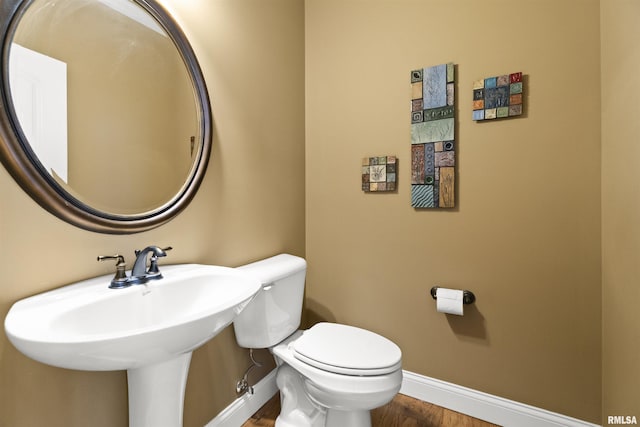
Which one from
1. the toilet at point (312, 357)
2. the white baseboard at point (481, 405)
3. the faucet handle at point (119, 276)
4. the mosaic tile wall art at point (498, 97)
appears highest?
the mosaic tile wall art at point (498, 97)

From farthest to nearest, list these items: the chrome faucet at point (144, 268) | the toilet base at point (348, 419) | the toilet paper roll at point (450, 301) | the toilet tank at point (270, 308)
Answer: the toilet paper roll at point (450, 301), the toilet tank at point (270, 308), the toilet base at point (348, 419), the chrome faucet at point (144, 268)

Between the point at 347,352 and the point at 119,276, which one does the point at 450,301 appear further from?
the point at 119,276

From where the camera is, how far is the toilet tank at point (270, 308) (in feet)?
4.41

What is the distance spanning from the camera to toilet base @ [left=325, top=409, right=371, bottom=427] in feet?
4.07

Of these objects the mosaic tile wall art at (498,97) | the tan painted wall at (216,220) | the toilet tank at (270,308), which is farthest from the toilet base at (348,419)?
the mosaic tile wall art at (498,97)

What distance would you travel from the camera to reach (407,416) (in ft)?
5.06

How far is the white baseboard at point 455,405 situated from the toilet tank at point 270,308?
1.17 feet

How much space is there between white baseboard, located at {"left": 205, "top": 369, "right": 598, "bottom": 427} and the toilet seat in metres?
0.46

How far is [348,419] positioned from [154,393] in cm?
78

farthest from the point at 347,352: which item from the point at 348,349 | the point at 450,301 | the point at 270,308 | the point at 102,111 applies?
the point at 102,111

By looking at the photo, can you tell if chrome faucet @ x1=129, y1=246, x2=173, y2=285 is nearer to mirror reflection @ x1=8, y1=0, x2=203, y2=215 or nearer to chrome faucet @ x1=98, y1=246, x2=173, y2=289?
chrome faucet @ x1=98, y1=246, x2=173, y2=289

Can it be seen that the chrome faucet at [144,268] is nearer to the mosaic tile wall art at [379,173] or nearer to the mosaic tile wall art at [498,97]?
the mosaic tile wall art at [379,173]

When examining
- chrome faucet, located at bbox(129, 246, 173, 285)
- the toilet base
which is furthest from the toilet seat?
chrome faucet, located at bbox(129, 246, 173, 285)

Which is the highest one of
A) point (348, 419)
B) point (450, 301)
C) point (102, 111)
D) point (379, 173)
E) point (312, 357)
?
point (102, 111)
